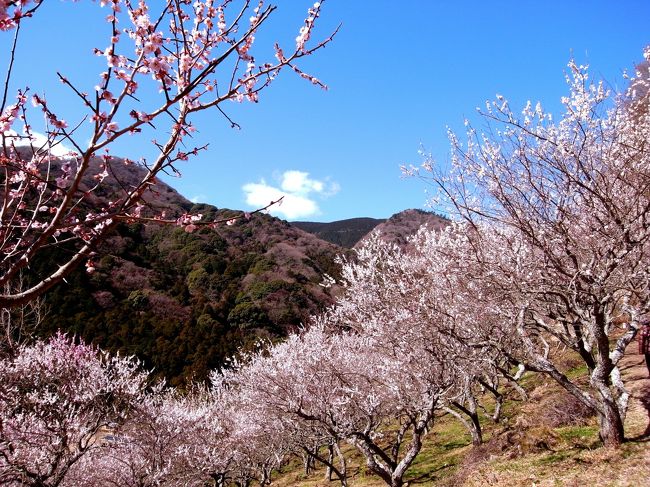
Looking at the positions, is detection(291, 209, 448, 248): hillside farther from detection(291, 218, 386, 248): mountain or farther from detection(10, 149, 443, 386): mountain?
detection(10, 149, 443, 386): mountain

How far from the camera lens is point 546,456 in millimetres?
8977

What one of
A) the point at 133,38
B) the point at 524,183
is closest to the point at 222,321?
the point at 524,183

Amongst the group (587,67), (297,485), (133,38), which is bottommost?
(297,485)

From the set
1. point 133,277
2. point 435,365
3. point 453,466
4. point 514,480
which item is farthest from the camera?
point 133,277

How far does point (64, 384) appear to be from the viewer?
15.8 metres

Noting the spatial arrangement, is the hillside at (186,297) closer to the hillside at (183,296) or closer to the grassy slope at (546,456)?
the hillside at (183,296)

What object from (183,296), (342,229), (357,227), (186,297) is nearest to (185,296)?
(186,297)

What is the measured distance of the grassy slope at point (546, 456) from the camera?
23.2ft

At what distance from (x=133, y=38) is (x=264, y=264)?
55.8 metres

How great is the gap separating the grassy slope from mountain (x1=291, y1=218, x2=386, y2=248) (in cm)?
10400

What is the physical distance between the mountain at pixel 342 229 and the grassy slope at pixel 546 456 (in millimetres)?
104005

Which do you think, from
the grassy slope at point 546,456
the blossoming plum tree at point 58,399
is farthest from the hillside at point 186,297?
the grassy slope at point 546,456

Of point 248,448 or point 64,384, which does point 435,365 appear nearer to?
point 64,384

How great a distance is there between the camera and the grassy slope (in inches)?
278
